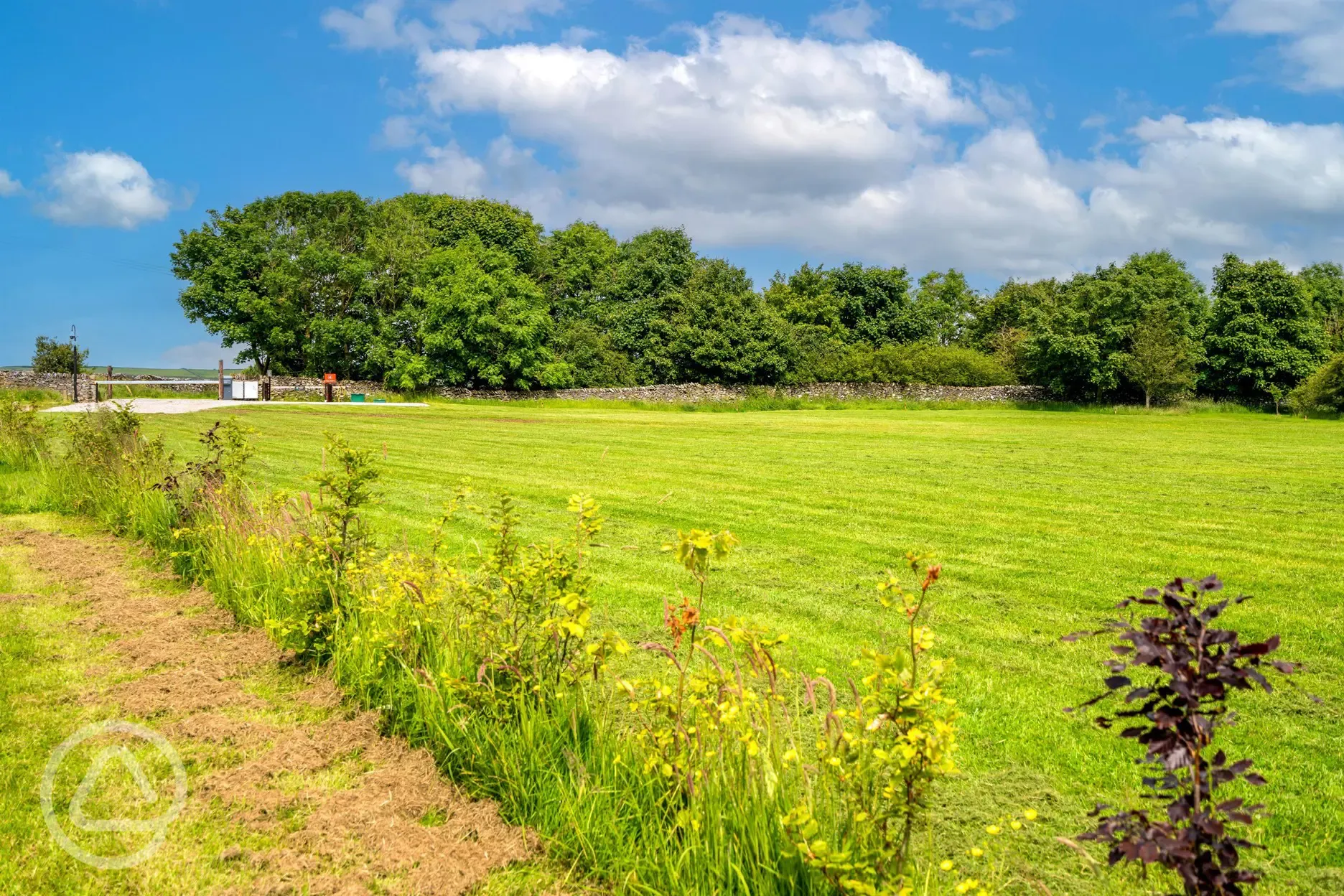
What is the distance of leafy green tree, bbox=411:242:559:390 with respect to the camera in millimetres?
50938

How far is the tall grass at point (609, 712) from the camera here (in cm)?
275

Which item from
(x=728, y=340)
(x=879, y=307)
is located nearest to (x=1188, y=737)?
(x=728, y=340)

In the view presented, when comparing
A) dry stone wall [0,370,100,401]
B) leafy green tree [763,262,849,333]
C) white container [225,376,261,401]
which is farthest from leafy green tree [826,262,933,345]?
dry stone wall [0,370,100,401]

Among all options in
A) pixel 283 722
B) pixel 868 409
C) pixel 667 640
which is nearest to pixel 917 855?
pixel 667 640

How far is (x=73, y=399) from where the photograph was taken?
43625 mm

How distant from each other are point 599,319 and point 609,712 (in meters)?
62.5

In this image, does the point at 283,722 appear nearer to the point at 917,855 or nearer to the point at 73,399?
the point at 917,855

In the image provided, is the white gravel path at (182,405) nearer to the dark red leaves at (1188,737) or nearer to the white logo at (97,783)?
the white logo at (97,783)

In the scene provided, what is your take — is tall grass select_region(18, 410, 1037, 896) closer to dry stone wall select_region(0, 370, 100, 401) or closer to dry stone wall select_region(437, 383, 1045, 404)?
dry stone wall select_region(437, 383, 1045, 404)

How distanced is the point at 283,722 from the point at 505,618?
1522 mm

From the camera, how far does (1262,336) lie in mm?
49688

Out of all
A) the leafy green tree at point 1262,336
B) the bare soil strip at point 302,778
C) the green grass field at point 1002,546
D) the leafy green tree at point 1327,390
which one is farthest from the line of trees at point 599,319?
the bare soil strip at point 302,778

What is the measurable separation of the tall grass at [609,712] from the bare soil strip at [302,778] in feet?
0.56

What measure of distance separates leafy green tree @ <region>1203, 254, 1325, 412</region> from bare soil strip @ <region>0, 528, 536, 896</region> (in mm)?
55973
